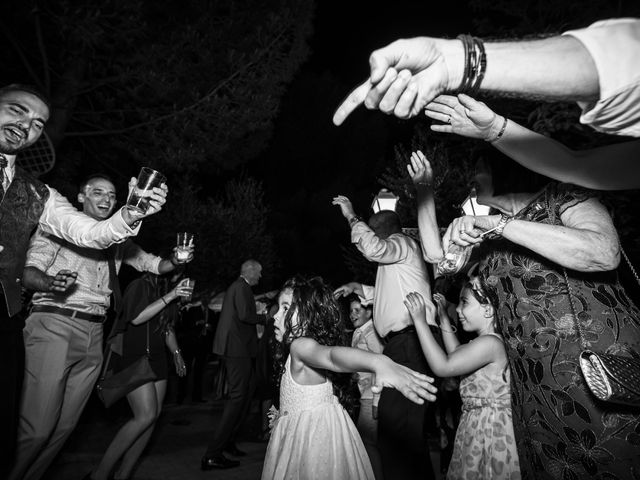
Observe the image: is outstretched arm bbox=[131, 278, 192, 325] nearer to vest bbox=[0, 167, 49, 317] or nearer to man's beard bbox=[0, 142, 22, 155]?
vest bbox=[0, 167, 49, 317]

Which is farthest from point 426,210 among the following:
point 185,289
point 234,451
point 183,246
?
point 234,451

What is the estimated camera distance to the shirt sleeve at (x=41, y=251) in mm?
3293

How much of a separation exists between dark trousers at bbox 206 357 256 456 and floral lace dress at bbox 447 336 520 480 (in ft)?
9.93

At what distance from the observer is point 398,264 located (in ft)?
12.0

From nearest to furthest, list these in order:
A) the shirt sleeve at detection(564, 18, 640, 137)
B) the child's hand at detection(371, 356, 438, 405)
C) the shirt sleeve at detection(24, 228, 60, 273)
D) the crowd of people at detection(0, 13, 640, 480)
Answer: the shirt sleeve at detection(564, 18, 640, 137), the crowd of people at detection(0, 13, 640, 480), the child's hand at detection(371, 356, 438, 405), the shirt sleeve at detection(24, 228, 60, 273)

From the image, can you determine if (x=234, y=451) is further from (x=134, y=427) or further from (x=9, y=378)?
(x=9, y=378)

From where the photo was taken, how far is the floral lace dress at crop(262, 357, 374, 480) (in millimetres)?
2650

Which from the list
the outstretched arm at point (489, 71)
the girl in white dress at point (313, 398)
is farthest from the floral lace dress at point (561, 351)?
the outstretched arm at point (489, 71)

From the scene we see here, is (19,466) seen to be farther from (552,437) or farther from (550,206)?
(550,206)

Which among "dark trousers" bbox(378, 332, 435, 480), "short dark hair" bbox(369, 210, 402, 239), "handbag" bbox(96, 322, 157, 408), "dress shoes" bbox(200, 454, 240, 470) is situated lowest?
"dress shoes" bbox(200, 454, 240, 470)

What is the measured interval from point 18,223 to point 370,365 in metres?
2.26

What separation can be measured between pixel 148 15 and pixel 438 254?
27.8 feet

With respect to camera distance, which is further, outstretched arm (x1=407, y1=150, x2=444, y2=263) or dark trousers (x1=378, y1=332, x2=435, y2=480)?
dark trousers (x1=378, y1=332, x2=435, y2=480)

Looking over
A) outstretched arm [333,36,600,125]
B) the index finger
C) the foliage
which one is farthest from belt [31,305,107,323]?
the foliage
